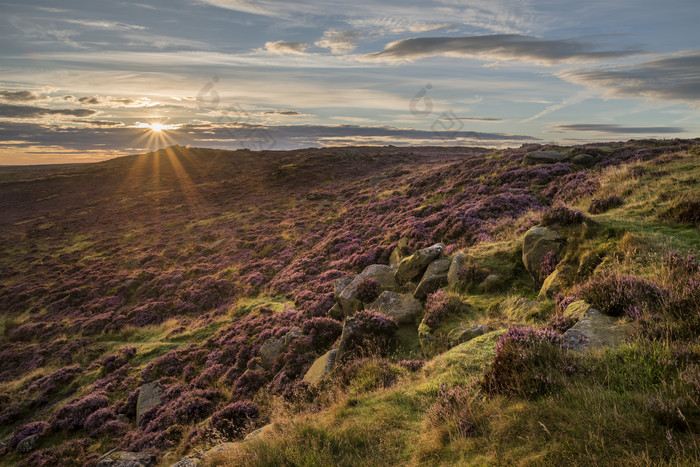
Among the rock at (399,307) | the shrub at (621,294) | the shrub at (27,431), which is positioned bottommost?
the shrub at (27,431)

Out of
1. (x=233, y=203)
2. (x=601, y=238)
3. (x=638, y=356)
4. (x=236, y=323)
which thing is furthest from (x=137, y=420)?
(x=233, y=203)

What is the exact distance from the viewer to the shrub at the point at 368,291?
1306 cm

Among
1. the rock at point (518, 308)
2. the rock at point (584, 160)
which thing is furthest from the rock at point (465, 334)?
the rock at point (584, 160)

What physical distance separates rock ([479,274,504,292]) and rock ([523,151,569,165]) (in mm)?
20125

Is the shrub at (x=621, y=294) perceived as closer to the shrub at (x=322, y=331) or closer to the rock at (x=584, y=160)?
the shrub at (x=322, y=331)

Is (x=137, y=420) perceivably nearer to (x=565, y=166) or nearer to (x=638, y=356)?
(x=638, y=356)

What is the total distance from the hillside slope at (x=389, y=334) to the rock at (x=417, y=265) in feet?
2.38

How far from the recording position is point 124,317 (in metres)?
22.1

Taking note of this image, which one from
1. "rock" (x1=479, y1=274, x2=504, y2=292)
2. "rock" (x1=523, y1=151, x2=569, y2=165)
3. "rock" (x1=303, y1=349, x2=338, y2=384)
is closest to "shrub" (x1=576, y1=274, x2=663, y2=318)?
"rock" (x1=479, y1=274, x2=504, y2=292)

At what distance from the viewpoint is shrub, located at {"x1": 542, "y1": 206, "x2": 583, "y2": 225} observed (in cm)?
955

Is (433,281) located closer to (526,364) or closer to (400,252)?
(526,364)

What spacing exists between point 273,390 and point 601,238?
1114cm

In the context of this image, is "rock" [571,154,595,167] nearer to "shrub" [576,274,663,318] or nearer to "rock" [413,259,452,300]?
"rock" [413,259,452,300]

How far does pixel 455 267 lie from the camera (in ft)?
36.7
